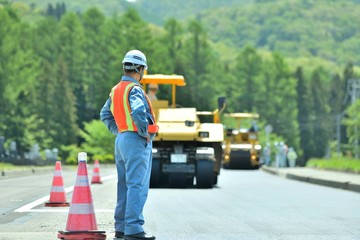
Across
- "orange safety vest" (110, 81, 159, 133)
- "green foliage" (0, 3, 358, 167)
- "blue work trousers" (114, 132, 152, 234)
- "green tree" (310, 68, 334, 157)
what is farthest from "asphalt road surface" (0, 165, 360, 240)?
"green tree" (310, 68, 334, 157)

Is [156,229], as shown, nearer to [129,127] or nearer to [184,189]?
[129,127]

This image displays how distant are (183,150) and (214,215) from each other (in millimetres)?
9316

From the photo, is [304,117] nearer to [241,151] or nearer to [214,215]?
[241,151]

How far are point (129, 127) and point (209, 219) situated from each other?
4.20 meters

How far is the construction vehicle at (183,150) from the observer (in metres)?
22.7

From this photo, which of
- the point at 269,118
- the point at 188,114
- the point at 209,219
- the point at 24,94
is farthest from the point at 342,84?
the point at 209,219

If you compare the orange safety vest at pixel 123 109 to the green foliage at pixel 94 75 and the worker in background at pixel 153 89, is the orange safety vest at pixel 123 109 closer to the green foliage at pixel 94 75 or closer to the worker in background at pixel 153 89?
the worker in background at pixel 153 89

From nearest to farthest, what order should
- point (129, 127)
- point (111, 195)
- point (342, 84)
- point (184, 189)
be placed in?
point (129, 127), point (111, 195), point (184, 189), point (342, 84)

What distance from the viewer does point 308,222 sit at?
1277 centimetres

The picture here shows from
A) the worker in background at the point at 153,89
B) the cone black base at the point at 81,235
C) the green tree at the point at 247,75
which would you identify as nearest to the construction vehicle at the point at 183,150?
the worker in background at the point at 153,89

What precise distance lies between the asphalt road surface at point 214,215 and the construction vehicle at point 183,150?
1.93 meters

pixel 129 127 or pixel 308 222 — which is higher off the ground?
pixel 129 127

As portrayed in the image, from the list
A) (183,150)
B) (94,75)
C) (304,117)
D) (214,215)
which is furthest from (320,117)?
(214,215)

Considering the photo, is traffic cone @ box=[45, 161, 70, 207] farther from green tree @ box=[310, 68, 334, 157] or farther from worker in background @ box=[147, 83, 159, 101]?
green tree @ box=[310, 68, 334, 157]
